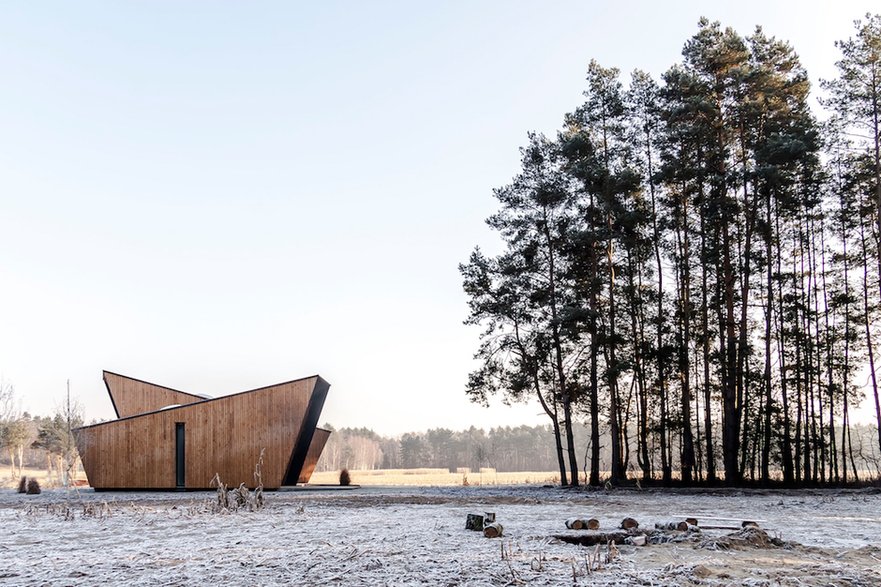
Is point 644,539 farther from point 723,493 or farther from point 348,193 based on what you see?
point 348,193

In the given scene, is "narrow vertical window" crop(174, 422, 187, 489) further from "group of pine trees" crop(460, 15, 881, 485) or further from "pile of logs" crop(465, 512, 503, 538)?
"pile of logs" crop(465, 512, 503, 538)

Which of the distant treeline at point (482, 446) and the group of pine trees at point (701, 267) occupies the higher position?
the group of pine trees at point (701, 267)

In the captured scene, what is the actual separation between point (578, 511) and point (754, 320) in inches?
506

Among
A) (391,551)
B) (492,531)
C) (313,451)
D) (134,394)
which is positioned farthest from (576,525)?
(313,451)

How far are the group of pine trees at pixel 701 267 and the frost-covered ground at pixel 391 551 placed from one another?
9.80 meters

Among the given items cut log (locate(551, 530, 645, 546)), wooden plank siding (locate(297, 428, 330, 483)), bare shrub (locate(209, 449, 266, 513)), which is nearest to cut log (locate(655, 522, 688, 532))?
cut log (locate(551, 530, 645, 546))

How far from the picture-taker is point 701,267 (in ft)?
71.6

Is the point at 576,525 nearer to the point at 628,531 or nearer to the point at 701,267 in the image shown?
the point at 628,531

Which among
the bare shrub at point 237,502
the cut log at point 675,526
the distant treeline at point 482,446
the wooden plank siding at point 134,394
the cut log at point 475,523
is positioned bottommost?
the distant treeline at point 482,446

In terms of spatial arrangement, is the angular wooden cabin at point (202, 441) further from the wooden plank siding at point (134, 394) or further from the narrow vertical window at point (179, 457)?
the wooden plank siding at point (134, 394)

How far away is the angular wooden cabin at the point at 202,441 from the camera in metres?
22.5

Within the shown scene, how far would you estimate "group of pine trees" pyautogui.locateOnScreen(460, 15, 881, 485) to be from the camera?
20.2 metres

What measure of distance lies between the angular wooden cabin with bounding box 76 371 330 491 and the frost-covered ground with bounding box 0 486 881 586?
10753 mm

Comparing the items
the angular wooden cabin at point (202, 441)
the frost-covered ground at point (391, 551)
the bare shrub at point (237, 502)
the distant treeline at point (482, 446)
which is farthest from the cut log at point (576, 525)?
the distant treeline at point (482, 446)
